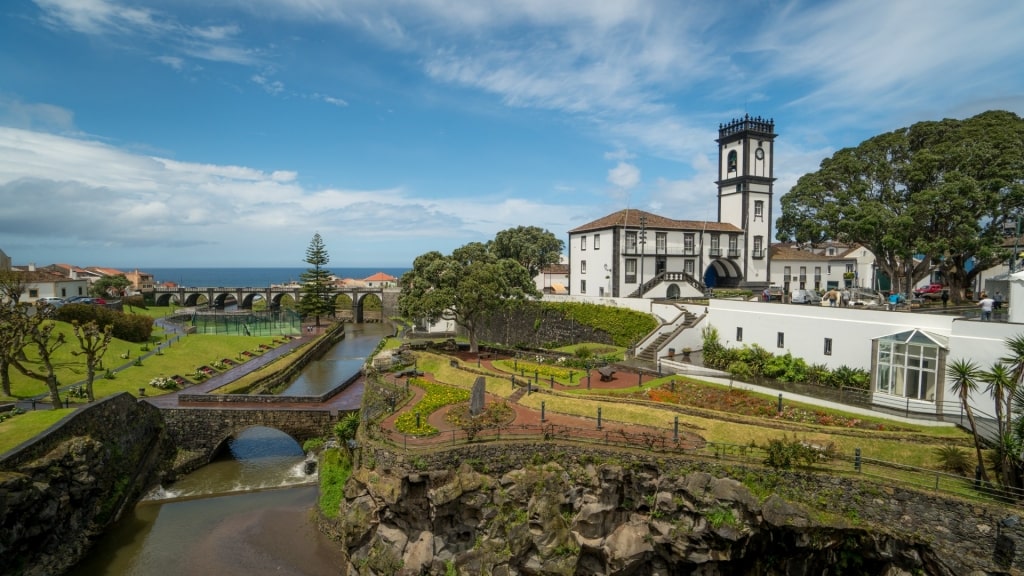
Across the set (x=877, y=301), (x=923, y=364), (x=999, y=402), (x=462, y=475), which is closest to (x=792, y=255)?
(x=877, y=301)

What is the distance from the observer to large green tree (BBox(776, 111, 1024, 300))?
29.1m

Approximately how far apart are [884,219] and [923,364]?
503 inches

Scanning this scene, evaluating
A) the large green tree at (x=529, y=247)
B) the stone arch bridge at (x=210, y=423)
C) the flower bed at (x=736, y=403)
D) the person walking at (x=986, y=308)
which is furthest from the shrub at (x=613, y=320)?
the stone arch bridge at (x=210, y=423)

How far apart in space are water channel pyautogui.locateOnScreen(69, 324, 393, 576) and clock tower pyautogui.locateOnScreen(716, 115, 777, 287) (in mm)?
42704

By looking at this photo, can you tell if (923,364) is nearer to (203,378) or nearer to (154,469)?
(154,469)

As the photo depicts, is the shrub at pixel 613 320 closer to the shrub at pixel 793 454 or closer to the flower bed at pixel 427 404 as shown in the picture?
the flower bed at pixel 427 404

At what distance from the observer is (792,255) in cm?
5338

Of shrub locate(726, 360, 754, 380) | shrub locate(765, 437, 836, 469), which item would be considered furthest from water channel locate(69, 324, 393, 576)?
shrub locate(726, 360, 754, 380)

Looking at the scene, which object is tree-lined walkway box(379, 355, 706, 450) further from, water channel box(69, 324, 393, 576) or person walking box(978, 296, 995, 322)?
person walking box(978, 296, 995, 322)

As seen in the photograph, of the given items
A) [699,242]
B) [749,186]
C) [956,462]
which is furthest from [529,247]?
[956,462]

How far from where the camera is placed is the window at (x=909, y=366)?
21359 mm

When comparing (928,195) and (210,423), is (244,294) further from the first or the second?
(928,195)

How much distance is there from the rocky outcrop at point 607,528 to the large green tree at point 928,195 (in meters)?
21.0

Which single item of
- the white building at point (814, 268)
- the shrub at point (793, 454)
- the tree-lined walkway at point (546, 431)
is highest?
the white building at point (814, 268)
